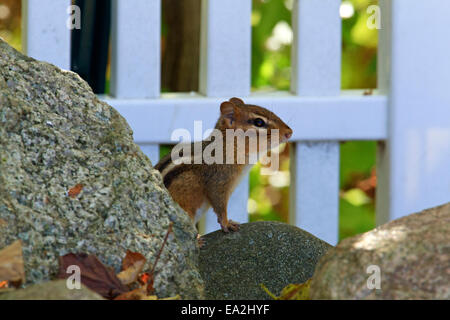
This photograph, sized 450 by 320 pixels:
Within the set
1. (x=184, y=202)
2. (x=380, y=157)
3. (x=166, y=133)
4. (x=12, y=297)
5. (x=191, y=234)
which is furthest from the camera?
(x=380, y=157)

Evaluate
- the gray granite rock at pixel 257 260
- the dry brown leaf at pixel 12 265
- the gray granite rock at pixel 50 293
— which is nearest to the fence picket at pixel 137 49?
the gray granite rock at pixel 257 260

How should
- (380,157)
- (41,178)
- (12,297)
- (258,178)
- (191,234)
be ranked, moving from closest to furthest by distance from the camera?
(12,297) < (41,178) < (191,234) < (380,157) < (258,178)

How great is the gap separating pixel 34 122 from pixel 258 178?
336 centimetres

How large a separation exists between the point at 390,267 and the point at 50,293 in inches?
36.5

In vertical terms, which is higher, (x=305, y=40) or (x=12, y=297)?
(x=305, y=40)

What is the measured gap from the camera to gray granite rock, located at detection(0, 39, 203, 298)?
2576 mm

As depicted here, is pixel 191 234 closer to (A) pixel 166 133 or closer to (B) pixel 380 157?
(A) pixel 166 133

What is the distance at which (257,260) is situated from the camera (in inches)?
129

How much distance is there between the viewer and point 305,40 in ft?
14.5

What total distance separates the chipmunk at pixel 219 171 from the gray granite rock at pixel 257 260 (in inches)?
12.1

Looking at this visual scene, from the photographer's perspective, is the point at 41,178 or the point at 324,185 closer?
the point at 41,178

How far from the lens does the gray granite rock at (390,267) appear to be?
2.34 m
